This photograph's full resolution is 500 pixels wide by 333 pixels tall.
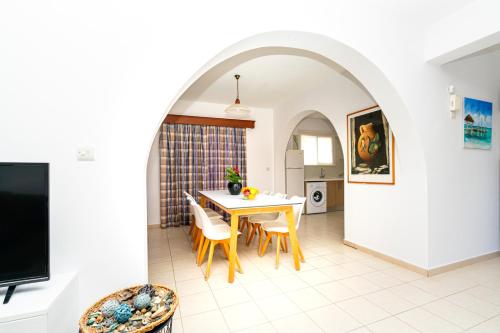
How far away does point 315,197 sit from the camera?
5.84m

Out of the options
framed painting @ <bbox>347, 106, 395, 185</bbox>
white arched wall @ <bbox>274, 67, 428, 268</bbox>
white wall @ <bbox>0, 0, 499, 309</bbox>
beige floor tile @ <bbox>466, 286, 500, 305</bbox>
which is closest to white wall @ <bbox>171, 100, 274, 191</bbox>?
white arched wall @ <bbox>274, 67, 428, 268</bbox>

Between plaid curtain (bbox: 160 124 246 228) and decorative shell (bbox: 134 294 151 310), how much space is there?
356 cm

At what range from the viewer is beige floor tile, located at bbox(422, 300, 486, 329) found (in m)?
1.71

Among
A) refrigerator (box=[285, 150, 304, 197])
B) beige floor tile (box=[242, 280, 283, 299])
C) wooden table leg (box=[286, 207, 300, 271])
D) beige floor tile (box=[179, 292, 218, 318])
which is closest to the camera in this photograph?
beige floor tile (box=[179, 292, 218, 318])

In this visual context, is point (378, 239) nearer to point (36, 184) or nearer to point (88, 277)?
point (88, 277)

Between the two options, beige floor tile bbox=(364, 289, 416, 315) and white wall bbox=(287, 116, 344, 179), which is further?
white wall bbox=(287, 116, 344, 179)

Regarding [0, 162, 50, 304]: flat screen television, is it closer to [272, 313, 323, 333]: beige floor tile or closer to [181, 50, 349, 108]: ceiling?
[272, 313, 323, 333]: beige floor tile

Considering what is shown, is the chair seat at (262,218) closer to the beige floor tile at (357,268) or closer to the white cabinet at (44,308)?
the beige floor tile at (357,268)

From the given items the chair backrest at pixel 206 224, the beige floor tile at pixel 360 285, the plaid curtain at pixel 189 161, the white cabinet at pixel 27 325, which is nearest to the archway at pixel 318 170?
the plaid curtain at pixel 189 161

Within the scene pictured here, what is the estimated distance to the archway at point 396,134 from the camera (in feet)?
6.36

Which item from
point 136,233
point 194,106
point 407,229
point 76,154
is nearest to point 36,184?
point 76,154

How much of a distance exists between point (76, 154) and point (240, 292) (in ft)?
5.68

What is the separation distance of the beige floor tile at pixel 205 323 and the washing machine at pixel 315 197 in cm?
429

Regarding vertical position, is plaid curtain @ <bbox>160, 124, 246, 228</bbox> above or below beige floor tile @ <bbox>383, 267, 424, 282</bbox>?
above
